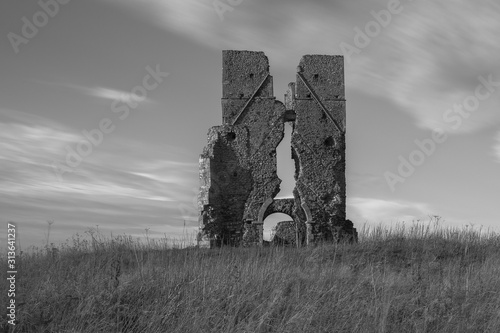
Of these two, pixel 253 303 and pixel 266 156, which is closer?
pixel 253 303

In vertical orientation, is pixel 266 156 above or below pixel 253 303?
above

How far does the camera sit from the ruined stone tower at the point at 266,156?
20406mm

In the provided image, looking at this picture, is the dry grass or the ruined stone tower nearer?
the dry grass

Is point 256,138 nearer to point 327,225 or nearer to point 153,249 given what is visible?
point 327,225

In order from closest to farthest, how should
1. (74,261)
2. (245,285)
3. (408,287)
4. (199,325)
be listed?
(199,325)
(245,285)
(408,287)
(74,261)

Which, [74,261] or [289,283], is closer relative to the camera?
[289,283]

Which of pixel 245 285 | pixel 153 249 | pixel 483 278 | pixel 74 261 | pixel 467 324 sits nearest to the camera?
pixel 467 324

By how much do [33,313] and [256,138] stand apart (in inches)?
568

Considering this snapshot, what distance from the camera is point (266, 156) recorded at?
2091cm

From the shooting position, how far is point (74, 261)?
13336mm

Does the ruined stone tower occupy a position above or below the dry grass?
above

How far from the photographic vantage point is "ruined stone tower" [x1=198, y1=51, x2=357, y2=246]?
20.4m

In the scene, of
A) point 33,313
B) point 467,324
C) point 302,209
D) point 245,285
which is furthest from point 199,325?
point 302,209

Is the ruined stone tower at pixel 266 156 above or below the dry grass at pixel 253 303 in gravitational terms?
above
